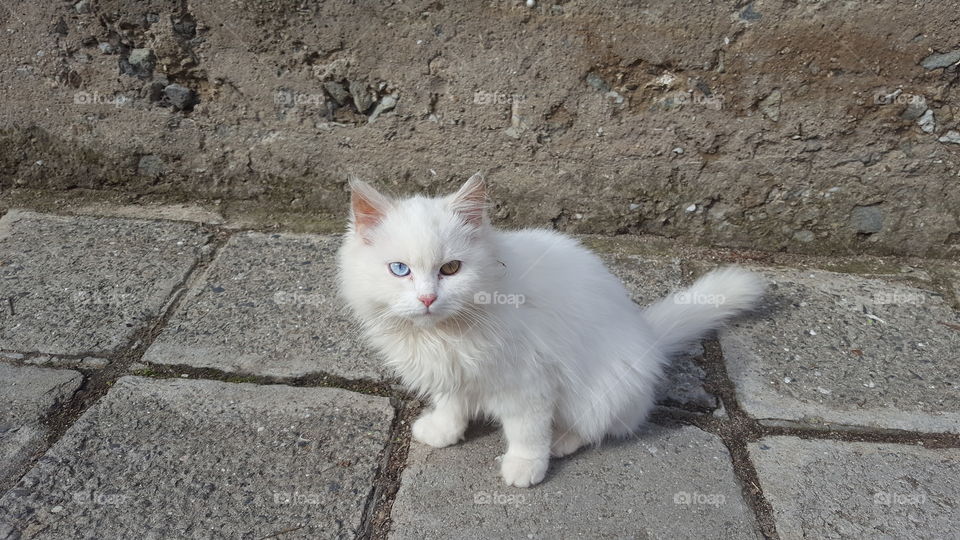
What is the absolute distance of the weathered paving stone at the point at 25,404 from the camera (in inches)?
83.9

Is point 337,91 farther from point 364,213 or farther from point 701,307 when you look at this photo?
point 701,307

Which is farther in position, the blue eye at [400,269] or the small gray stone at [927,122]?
the small gray stone at [927,122]

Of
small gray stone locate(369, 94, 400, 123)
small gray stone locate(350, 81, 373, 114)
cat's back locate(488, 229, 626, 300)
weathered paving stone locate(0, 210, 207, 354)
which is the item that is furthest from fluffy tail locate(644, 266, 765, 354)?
weathered paving stone locate(0, 210, 207, 354)

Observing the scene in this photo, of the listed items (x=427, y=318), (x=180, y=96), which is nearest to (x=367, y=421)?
(x=427, y=318)

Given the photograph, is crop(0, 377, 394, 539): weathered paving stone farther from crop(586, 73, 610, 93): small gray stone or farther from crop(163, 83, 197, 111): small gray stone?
crop(586, 73, 610, 93): small gray stone

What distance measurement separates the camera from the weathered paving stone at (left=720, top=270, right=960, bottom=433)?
2.37 metres

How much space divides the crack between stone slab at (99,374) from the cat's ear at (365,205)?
1.27 m

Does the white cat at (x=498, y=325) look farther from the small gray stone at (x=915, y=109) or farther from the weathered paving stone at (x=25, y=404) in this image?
the small gray stone at (x=915, y=109)

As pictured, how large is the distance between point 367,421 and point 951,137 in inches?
114

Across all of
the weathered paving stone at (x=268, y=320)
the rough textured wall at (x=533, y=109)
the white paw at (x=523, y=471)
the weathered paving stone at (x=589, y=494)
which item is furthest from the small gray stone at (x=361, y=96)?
the white paw at (x=523, y=471)

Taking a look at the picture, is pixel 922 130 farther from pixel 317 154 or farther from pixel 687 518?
pixel 317 154

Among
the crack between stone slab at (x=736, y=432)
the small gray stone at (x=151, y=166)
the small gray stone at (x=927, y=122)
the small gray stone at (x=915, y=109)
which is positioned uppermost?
the small gray stone at (x=915, y=109)

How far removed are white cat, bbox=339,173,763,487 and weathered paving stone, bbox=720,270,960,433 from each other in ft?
1.90

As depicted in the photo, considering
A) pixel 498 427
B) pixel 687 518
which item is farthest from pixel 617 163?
pixel 687 518
